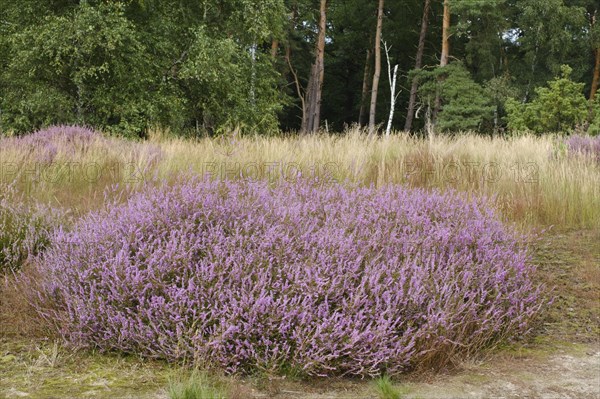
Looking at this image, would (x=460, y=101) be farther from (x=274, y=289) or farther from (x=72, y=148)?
(x=274, y=289)

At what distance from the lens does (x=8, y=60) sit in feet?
53.6

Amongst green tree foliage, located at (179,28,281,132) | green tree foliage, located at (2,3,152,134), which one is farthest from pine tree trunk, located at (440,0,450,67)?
green tree foliage, located at (2,3,152,134)

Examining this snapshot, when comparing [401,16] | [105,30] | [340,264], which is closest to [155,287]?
[340,264]

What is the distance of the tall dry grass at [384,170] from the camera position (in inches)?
250

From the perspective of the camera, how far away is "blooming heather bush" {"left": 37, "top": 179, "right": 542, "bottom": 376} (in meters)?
2.83

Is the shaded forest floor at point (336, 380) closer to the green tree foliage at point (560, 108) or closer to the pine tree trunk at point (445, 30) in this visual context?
the green tree foliage at point (560, 108)

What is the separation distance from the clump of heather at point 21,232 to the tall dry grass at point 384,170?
1.19 meters

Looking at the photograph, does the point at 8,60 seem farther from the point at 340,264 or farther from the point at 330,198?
the point at 340,264

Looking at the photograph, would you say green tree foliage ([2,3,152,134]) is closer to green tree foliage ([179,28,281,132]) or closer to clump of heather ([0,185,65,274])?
green tree foliage ([179,28,281,132])

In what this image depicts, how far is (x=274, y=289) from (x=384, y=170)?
453cm

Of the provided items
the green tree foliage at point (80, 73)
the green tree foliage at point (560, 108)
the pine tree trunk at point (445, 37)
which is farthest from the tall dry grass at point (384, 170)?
the pine tree trunk at point (445, 37)

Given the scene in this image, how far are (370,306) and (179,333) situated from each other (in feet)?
3.20

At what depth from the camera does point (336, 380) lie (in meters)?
2.89

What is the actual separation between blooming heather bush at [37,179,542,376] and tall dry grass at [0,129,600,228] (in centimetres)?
211
